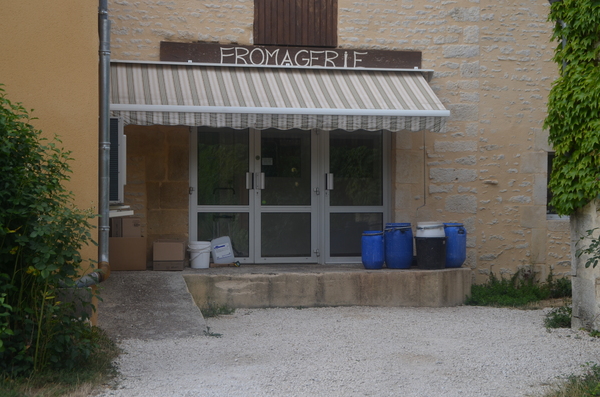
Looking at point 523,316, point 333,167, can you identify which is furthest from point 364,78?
point 523,316

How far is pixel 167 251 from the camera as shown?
304 inches

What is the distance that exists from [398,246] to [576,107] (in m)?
2.77

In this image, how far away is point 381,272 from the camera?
766 centimetres

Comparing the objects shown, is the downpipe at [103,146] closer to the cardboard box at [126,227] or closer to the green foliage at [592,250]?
the cardboard box at [126,227]

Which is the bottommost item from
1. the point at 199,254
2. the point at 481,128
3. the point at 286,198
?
the point at 199,254

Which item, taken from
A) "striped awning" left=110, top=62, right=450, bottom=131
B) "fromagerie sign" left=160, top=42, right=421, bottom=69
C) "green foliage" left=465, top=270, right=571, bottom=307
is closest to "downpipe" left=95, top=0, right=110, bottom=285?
"striped awning" left=110, top=62, right=450, bottom=131

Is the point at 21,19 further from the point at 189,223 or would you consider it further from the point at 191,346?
the point at 189,223

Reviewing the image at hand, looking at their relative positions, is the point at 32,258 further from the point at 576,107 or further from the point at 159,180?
the point at 576,107

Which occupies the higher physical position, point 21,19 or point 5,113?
point 21,19

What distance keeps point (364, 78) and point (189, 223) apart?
2879 mm

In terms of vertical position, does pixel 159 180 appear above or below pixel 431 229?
above

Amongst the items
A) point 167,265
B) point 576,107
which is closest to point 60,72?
point 167,265

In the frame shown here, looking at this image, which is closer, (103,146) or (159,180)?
(103,146)

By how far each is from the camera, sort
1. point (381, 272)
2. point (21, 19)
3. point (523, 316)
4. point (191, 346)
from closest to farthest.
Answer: point (21, 19)
point (191, 346)
point (523, 316)
point (381, 272)
